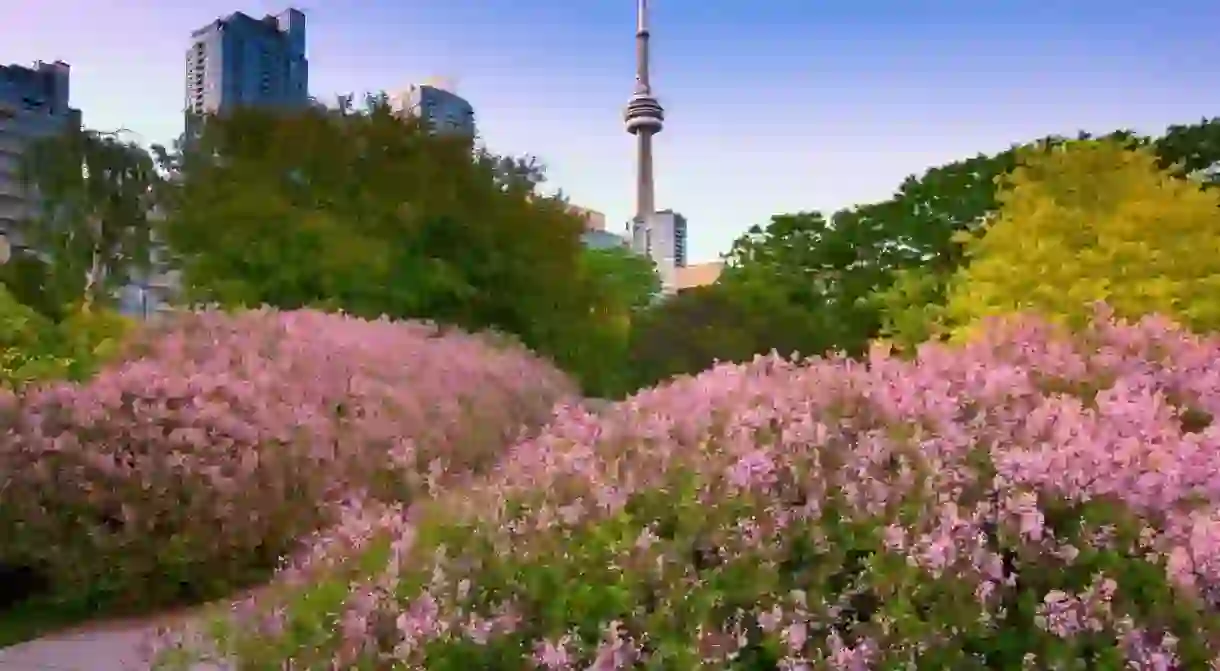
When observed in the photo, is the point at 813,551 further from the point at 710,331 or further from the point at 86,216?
the point at 86,216

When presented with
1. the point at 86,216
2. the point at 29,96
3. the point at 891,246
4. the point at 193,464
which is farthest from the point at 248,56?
the point at 193,464

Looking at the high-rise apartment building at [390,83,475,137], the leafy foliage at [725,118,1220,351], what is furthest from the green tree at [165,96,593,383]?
the leafy foliage at [725,118,1220,351]

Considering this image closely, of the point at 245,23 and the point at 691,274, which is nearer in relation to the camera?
the point at 245,23

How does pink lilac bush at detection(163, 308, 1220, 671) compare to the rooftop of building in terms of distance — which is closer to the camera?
A: pink lilac bush at detection(163, 308, 1220, 671)

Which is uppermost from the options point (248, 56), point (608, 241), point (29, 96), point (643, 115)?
point (643, 115)

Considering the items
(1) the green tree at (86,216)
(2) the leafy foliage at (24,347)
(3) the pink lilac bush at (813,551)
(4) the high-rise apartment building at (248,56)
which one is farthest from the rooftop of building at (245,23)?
(3) the pink lilac bush at (813,551)

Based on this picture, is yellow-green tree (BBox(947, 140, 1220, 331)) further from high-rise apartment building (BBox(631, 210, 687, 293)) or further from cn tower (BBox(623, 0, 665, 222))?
cn tower (BBox(623, 0, 665, 222))

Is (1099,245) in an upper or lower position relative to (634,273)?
lower
